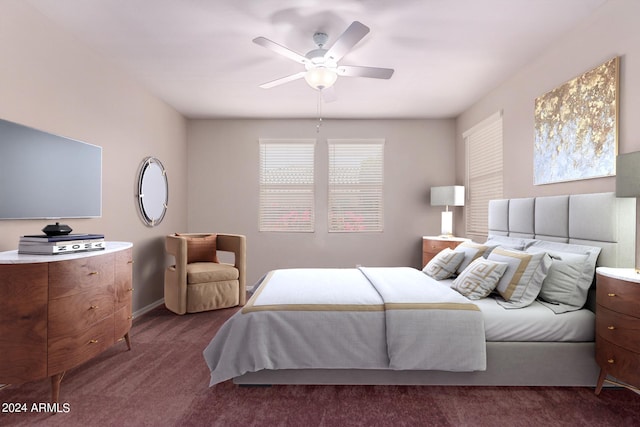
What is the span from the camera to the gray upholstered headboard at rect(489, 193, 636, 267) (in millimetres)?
2256

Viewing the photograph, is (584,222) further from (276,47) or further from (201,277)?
(201,277)

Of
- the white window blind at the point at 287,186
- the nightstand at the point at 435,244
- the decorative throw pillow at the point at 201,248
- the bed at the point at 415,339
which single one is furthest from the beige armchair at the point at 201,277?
the nightstand at the point at 435,244

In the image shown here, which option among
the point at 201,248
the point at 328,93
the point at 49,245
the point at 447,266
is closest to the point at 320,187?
the point at 201,248

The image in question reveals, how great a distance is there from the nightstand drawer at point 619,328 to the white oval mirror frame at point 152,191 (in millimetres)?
4247

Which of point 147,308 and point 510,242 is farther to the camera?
point 147,308

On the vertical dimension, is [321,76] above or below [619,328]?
above

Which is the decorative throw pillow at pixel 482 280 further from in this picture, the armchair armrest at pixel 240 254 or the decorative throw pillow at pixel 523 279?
the armchair armrest at pixel 240 254

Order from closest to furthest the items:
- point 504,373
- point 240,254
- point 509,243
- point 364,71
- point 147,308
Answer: point 504,373 < point 364,71 < point 509,243 < point 147,308 < point 240,254

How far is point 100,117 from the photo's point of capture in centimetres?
322

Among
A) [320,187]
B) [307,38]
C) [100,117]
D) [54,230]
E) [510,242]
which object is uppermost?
[307,38]

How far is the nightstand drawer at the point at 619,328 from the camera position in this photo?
1848 millimetres

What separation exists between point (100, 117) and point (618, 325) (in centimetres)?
426

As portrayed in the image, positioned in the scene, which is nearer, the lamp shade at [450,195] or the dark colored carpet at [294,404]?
the dark colored carpet at [294,404]

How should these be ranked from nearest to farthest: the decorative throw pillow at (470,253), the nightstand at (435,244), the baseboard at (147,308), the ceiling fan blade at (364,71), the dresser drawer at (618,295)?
the dresser drawer at (618,295) < the ceiling fan blade at (364,71) < the decorative throw pillow at (470,253) < the baseboard at (147,308) < the nightstand at (435,244)
